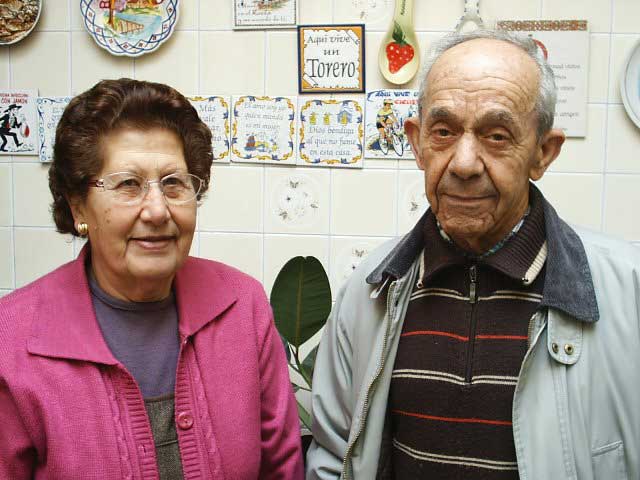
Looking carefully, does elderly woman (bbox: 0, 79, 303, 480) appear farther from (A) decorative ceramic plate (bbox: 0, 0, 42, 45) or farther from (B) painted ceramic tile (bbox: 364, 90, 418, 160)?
(A) decorative ceramic plate (bbox: 0, 0, 42, 45)

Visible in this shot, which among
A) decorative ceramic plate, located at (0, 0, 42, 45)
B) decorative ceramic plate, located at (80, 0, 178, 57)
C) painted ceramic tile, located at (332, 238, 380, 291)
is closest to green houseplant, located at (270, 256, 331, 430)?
painted ceramic tile, located at (332, 238, 380, 291)

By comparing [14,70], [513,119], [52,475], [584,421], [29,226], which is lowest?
[52,475]

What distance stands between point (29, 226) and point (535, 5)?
1.90 meters

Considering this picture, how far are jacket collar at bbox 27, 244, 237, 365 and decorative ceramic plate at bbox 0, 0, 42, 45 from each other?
129 cm

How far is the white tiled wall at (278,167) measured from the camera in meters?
1.98

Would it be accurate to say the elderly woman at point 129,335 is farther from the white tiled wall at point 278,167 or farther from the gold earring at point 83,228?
the white tiled wall at point 278,167

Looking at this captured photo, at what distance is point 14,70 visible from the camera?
217 cm

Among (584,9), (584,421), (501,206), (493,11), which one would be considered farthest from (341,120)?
(584,421)

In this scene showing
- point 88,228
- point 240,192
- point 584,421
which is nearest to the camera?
point 584,421

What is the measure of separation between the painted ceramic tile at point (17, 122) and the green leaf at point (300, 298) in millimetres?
1104

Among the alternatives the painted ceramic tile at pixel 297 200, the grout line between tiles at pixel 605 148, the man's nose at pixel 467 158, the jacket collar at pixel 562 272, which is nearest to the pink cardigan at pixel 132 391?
the jacket collar at pixel 562 272

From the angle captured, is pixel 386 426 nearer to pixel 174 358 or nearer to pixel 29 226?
pixel 174 358

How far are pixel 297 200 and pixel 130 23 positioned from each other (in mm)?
828

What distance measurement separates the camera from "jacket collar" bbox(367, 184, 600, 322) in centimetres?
103
